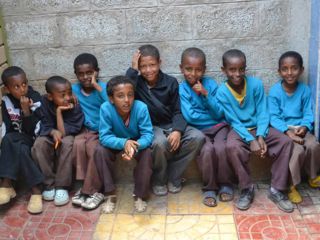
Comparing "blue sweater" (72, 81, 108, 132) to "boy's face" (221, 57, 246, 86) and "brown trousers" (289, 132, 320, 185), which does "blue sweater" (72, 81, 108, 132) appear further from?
"brown trousers" (289, 132, 320, 185)

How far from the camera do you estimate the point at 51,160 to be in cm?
373

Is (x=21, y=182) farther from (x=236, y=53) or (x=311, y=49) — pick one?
(x=311, y=49)

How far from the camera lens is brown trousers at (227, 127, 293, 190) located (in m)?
3.43

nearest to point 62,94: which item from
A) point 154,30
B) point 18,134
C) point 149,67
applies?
point 18,134

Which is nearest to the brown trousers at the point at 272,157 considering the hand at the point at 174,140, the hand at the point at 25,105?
the hand at the point at 174,140

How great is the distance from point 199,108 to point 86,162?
1145 millimetres

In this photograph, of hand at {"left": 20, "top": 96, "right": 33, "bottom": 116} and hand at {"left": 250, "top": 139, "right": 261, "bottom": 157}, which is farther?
hand at {"left": 20, "top": 96, "right": 33, "bottom": 116}

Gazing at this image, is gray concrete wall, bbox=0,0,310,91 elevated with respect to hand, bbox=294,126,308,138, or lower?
elevated

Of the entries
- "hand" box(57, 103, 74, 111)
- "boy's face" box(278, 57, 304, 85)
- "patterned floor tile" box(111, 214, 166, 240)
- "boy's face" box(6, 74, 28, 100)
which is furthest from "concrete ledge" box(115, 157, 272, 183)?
"boy's face" box(6, 74, 28, 100)

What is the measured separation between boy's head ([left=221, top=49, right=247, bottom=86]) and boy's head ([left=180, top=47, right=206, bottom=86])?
213mm

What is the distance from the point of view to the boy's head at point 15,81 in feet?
12.4

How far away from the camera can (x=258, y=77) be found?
4055mm

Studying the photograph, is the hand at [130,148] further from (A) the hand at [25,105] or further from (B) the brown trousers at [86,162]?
(A) the hand at [25,105]

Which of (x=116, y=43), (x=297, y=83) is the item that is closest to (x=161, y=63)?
(x=116, y=43)
